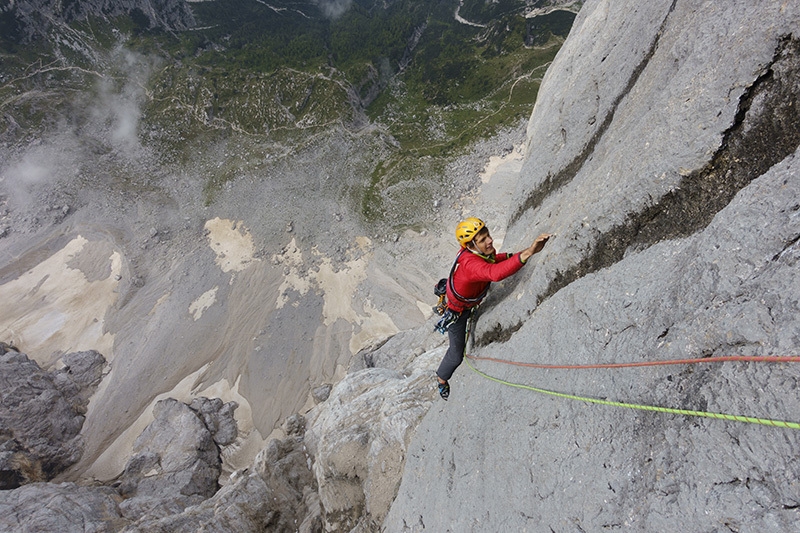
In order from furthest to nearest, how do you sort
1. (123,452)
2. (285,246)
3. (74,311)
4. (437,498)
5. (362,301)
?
(285,246), (74,311), (362,301), (123,452), (437,498)

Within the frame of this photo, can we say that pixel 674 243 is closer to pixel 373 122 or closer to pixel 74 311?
pixel 74 311

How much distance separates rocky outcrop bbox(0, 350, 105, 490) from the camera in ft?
63.0

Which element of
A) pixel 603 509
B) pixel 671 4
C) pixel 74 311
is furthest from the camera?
pixel 74 311

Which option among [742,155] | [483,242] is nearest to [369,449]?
[483,242]

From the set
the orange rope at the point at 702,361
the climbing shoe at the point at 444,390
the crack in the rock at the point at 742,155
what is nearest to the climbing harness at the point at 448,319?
the climbing shoe at the point at 444,390

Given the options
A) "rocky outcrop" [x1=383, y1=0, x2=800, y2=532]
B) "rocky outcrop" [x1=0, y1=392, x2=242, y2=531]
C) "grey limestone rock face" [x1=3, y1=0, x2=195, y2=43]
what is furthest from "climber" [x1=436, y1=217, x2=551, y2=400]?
"grey limestone rock face" [x1=3, y1=0, x2=195, y2=43]

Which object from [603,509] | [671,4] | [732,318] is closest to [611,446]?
[603,509]

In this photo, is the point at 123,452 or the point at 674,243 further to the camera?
the point at 123,452

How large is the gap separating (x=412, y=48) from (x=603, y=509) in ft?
269

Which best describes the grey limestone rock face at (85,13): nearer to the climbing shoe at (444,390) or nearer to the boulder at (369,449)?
the boulder at (369,449)

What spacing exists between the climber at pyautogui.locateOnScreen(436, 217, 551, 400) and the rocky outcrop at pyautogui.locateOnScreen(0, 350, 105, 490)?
85.7 feet

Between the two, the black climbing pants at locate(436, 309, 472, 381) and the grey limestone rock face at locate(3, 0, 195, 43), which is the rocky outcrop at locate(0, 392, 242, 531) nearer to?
the black climbing pants at locate(436, 309, 472, 381)

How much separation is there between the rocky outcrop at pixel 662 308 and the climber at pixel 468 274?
1.84 feet

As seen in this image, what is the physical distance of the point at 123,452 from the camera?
2083 cm
